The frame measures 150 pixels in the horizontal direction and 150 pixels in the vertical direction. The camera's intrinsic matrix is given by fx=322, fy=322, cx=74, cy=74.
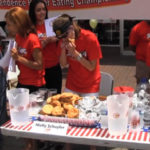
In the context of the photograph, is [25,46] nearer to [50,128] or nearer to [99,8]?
[99,8]

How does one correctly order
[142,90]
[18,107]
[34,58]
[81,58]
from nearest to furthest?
[18,107], [142,90], [81,58], [34,58]

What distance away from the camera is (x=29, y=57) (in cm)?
309

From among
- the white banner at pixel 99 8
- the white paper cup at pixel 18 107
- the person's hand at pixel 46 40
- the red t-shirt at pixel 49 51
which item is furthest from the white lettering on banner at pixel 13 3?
the white paper cup at pixel 18 107

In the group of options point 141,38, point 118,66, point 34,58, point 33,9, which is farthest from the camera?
point 118,66

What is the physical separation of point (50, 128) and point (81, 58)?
0.82 metres

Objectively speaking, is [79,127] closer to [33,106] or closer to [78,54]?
[33,106]

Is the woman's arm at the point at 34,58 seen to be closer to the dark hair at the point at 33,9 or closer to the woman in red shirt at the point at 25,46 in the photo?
the woman in red shirt at the point at 25,46

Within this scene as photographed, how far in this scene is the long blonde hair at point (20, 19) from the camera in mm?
2939

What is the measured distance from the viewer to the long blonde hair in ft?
9.64

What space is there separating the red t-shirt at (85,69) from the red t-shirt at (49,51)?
1.42ft

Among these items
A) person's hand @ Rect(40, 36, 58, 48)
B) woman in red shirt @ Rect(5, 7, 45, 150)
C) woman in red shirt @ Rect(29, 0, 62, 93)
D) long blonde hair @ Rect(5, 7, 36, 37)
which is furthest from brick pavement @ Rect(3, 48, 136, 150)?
long blonde hair @ Rect(5, 7, 36, 37)

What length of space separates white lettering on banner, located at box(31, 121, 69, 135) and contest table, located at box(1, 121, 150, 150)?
0.05ft

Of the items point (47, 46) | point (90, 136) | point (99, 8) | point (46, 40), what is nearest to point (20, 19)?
point (46, 40)

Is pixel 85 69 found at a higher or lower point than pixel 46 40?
lower
